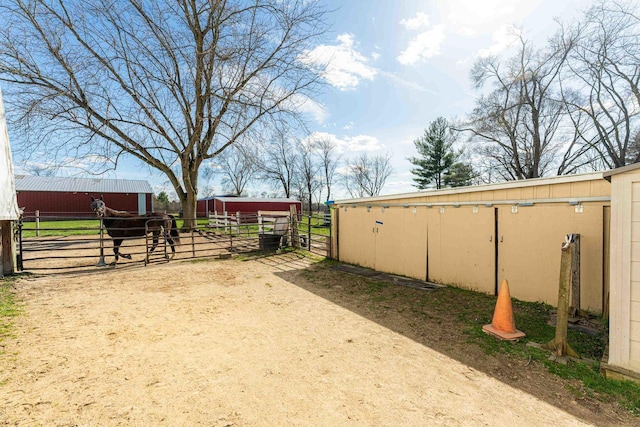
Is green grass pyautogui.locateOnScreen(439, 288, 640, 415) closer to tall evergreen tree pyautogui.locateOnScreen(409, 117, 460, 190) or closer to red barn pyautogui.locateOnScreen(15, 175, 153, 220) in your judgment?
tall evergreen tree pyautogui.locateOnScreen(409, 117, 460, 190)

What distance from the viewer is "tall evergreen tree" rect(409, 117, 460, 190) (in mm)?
27141

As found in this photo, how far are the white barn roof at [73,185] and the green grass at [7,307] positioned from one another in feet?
78.6

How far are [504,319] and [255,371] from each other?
3.15 metres

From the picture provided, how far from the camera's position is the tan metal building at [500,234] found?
13.5ft

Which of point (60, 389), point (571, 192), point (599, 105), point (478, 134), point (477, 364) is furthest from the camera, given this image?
point (478, 134)

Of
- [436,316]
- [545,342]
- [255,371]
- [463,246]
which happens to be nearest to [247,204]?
[463,246]

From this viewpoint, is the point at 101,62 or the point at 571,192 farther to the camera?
the point at 101,62

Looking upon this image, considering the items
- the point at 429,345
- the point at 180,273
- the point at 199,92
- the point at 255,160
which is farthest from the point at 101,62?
the point at 429,345

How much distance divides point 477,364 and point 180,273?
6.36 m

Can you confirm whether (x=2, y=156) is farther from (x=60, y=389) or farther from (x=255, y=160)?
(x=255, y=160)

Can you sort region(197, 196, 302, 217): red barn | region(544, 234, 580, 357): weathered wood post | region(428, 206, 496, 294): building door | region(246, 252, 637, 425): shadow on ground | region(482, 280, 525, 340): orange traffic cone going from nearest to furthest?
region(246, 252, 637, 425): shadow on ground, region(544, 234, 580, 357): weathered wood post, region(482, 280, 525, 340): orange traffic cone, region(428, 206, 496, 294): building door, region(197, 196, 302, 217): red barn

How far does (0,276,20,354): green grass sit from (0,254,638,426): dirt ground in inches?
4.5

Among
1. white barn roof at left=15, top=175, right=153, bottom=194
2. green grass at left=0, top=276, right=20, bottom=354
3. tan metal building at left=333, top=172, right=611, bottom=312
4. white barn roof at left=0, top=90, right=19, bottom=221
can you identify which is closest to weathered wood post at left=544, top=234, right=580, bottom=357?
tan metal building at left=333, top=172, right=611, bottom=312

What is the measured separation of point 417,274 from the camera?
6391 mm
